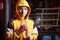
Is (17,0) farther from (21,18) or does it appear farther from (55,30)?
(55,30)

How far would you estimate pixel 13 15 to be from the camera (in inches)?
95.6

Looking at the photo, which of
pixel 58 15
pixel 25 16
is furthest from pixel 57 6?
pixel 25 16

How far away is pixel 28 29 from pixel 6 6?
0.25m

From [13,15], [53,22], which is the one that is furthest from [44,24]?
[13,15]

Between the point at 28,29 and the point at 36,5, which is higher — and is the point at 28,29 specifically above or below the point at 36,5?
below

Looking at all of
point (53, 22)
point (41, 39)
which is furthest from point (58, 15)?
point (41, 39)

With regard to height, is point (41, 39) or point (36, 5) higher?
point (36, 5)

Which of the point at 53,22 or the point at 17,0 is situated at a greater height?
the point at 17,0

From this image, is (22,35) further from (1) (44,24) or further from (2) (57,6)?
(2) (57,6)

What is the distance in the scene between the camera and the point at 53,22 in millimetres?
2418

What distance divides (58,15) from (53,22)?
7cm

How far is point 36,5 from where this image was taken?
7.98ft

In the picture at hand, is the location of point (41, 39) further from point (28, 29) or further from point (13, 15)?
point (13, 15)

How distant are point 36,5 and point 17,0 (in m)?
0.15
